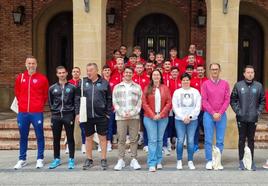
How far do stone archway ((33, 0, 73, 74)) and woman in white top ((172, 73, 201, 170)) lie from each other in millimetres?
7280

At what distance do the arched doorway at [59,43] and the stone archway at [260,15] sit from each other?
5.70 m

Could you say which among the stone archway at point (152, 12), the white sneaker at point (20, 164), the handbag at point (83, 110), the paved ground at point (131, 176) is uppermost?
the stone archway at point (152, 12)

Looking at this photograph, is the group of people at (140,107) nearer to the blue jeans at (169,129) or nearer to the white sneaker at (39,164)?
the white sneaker at (39,164)

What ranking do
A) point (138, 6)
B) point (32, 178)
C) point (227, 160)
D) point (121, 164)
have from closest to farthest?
1. point (32, 178)
2. point (121, 164)
3. point (227, 160)
4. point (138, 6)

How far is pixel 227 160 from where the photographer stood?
8.27 m

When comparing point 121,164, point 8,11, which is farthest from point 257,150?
point 8,11

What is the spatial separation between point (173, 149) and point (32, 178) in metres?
3.50

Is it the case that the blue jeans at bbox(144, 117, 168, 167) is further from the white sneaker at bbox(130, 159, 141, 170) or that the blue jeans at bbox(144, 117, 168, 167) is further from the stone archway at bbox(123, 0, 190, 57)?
the stone archway at bbox(123, 0, 190, 57)

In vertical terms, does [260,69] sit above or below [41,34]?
below

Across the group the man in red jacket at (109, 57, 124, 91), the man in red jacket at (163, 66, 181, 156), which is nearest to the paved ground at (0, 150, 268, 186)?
the man in red jacket at (163, 66, 181, 156)

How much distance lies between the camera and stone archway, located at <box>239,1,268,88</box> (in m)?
13.4

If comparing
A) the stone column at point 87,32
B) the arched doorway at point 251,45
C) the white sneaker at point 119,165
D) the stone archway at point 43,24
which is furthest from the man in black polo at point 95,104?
the arched doorway at point 251,45

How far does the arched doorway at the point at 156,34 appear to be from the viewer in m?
13.6

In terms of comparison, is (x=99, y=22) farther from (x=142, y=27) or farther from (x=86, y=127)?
(x=142, y=27)
